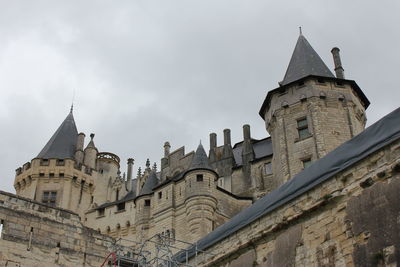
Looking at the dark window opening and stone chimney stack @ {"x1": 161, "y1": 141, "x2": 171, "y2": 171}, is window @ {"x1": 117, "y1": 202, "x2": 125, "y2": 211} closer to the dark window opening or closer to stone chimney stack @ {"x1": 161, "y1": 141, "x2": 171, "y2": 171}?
the dark window opening

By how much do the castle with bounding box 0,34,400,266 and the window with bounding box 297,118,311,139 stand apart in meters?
0.04

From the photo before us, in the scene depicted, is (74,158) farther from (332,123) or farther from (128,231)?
(332,123)

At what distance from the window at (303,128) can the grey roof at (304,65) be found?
224 cm

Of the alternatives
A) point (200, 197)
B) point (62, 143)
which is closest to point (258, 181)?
point (200, 197)

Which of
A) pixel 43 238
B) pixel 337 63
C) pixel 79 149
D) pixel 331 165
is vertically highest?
pixel 79 149

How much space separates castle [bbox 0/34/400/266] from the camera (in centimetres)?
859

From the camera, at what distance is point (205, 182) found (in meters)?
26.4

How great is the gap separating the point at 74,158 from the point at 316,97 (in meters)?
16.7

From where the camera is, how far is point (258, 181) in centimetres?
2794

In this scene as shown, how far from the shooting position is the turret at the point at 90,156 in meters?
35.3

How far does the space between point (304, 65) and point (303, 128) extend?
3677 millimetres

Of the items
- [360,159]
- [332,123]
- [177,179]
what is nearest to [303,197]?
[360,159]

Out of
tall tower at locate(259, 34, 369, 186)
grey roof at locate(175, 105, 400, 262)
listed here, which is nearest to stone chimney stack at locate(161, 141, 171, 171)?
tall tower at locate(259, 34, 369, 186)

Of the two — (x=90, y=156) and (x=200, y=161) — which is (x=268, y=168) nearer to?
(x=200, y=161)
